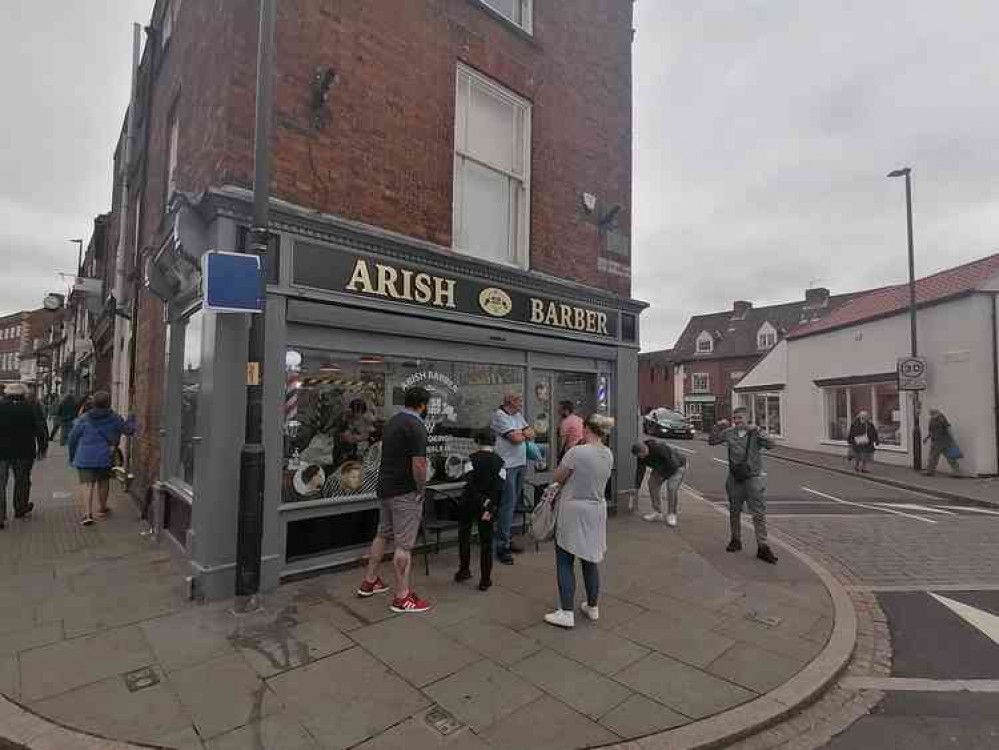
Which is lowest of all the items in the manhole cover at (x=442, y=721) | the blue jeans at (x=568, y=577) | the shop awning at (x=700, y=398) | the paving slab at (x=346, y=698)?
the manhole cover at (x=442, y=721)

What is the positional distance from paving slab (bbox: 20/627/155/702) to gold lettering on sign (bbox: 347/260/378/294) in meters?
3.42

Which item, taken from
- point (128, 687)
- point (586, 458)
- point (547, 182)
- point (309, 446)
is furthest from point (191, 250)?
point (547, 182)

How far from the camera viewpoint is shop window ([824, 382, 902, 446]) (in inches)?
689

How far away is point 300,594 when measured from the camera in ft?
15.3

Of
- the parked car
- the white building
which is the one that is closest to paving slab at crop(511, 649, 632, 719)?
the white building

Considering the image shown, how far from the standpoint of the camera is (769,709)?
3.13 meters

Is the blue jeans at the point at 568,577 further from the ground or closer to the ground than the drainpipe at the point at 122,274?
closer to the ground

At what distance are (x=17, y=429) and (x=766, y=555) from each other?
9876 millimetres

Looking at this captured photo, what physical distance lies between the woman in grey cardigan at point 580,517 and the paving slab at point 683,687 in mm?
736

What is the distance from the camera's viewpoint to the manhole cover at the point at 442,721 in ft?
9.36

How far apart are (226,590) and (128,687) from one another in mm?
1411

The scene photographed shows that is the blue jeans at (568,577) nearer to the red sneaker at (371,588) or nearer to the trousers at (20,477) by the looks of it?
the red sneaker at (371,588)

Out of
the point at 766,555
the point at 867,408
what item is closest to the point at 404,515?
the point at 766,555

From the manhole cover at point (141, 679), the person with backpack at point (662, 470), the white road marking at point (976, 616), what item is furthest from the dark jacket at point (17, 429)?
the white road marking at point (976, 616)
